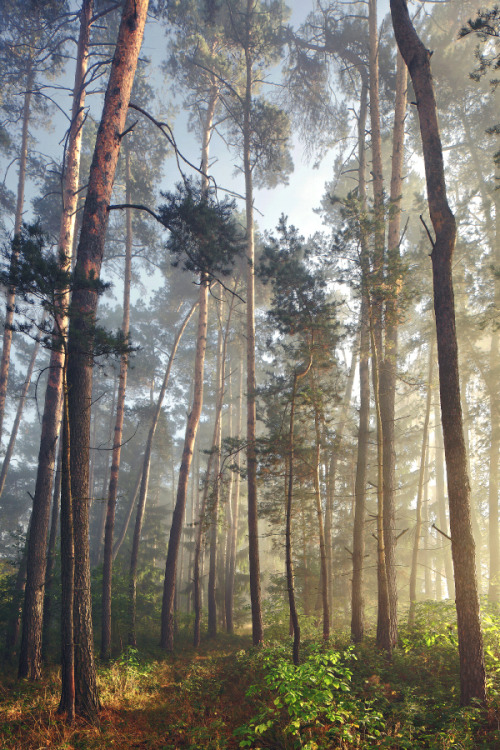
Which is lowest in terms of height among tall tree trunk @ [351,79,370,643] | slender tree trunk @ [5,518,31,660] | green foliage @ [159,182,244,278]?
slender tree trunk @ [5,518,31,660]

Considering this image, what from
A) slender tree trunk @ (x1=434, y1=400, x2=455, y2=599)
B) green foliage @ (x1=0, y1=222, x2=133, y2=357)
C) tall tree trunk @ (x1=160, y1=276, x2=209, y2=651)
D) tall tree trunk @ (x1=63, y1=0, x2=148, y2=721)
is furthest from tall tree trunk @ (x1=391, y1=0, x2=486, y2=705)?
slender tree trunk @ (x1=434, y1=400, x2=455, y2=599)

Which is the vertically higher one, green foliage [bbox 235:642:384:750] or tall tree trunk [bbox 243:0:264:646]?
tall tree trunk [bbox 243:0:264:646]

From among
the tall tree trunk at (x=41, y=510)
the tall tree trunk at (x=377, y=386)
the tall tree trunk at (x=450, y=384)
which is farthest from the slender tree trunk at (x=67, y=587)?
the tall tree trunk at (x=377, y=386)

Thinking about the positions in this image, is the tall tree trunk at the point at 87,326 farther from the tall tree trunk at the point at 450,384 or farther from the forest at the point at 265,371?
the tall tree trunk at the point at 450,384

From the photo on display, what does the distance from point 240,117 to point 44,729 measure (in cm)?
1772

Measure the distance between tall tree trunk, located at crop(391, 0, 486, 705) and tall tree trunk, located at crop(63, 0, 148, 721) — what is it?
526 centimetres

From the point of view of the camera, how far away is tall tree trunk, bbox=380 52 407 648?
9.24m

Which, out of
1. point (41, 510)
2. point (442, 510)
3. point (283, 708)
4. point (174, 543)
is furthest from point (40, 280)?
point (442, 510)

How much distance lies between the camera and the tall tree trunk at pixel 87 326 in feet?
18.6

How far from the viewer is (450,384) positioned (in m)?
6.42

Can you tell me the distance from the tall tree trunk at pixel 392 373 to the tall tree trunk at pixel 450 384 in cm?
231

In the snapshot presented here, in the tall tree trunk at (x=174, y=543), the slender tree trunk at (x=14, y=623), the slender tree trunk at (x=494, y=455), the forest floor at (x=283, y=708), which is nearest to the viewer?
the forest floor at (x=283, y=708)

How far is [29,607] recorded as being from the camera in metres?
8.26

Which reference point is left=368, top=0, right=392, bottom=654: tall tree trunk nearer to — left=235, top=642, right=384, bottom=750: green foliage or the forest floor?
the forest floor
